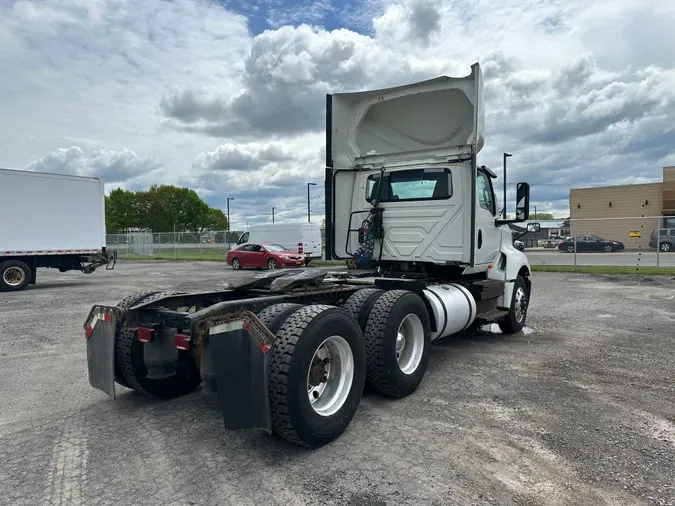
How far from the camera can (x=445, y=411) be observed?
169 inches

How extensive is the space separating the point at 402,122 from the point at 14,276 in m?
13.3

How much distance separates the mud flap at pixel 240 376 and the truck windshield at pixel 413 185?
386 centimetres

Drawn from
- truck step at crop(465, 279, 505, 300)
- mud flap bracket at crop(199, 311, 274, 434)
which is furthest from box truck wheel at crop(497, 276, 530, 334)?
mud flap bracket at crop(199, 311, 274, 434)

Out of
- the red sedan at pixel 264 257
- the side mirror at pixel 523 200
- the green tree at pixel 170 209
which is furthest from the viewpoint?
the green tree at pixel 170 209

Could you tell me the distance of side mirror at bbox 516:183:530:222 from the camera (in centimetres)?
665

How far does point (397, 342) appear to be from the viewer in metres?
4.88

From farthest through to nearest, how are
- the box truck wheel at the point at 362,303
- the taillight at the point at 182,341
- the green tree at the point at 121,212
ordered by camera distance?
1. the green tree at the point at 121,212
2. the box truck wheel at the point at 362,303
3. the taillight at the point at 182,341

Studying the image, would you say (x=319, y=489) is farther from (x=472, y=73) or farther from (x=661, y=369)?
(x=472, y=73)

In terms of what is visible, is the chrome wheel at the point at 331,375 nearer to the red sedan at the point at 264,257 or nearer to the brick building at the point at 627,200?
the red sedan at the point at 264,257

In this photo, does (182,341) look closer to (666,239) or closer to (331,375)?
(331,375)

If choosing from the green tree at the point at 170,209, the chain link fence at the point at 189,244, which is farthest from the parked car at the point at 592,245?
the green tree at the point at 170,209

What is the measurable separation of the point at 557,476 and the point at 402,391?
1.64 meters

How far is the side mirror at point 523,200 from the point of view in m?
6.65

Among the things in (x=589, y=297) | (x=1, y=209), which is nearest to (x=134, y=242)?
(x=1, y=209)
